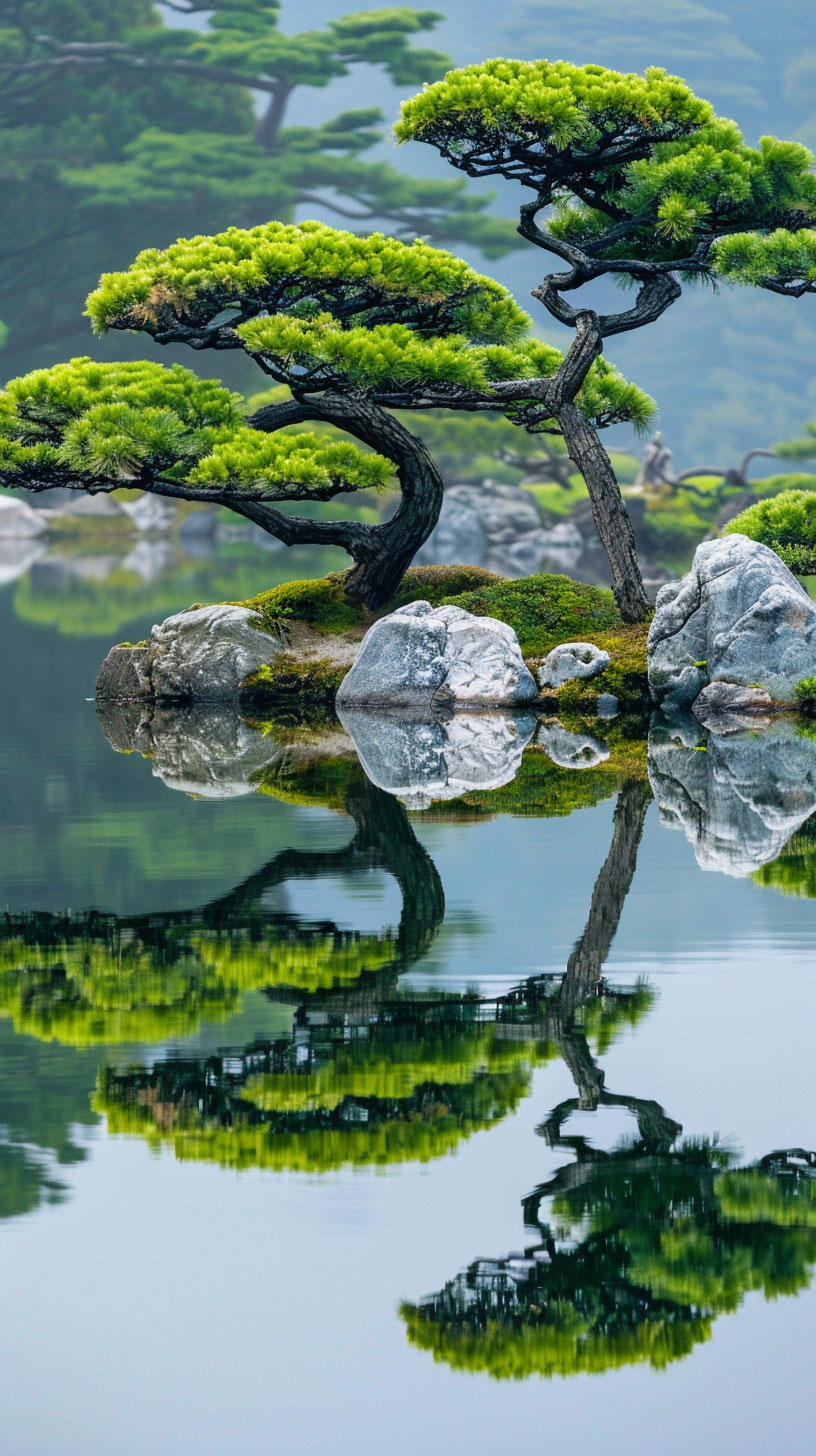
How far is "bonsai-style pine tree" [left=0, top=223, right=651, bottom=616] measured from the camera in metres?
13.6

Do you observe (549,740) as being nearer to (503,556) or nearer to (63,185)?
(503,556)

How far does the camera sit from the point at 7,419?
45.1 ft

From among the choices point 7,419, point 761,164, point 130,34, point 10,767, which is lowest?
point 10,767

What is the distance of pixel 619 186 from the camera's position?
14812mm

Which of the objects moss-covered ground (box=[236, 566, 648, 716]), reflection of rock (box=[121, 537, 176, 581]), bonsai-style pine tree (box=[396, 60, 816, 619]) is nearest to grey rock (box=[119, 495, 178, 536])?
reflection of rock (box=[121, 537, 176, 581])

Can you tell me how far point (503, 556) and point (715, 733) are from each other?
25.9m

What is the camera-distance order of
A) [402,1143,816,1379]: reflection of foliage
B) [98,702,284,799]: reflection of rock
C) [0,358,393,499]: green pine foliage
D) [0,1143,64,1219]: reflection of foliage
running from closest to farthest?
[402,1143,816,1379]: reflection of foliage, [0,1143,64,1219]: reflection of foliage, [98,702,284,799]: reflection of rock, [0,358,393,499]: green pine foliage

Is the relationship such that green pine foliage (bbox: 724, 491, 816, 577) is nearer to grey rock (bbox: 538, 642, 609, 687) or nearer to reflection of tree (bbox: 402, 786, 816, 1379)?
grey rock (bbox: 538, 642, 609, 687)

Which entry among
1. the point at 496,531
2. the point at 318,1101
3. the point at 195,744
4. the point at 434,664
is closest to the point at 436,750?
the point at 195,744

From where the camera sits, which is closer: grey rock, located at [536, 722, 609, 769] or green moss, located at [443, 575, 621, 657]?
grey rock, located at [536, 722, 609, 769]

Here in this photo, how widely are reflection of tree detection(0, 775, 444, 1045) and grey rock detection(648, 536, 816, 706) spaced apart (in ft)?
23.1

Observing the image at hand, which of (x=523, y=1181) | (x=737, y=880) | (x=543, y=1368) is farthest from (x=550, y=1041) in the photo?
(x=737, y=880)

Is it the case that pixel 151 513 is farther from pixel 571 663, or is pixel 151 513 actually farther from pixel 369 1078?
pixel 369 1078

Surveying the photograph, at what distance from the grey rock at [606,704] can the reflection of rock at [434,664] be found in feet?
1.65
